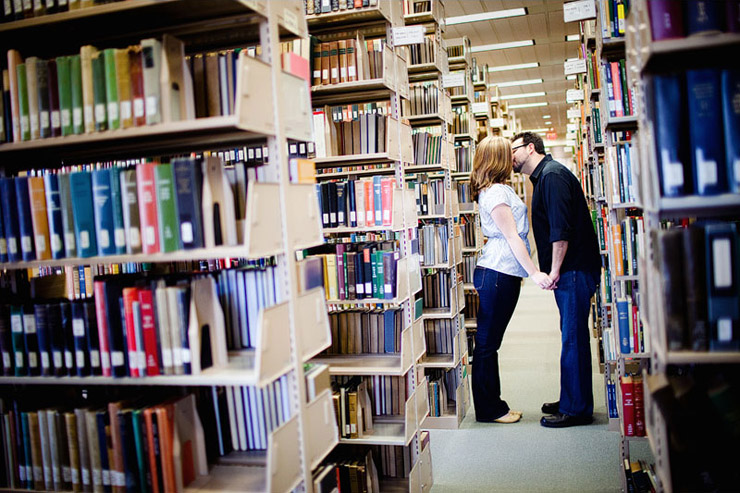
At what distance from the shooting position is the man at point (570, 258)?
11.4 ft

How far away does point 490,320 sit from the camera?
3.79 m

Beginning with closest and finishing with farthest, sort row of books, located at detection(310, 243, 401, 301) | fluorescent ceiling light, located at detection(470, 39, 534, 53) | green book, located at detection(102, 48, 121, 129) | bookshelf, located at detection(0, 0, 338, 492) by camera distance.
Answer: bookshelf, located at detection(0, 0, 338, 492)
green book, located at detection(102, 48, 121, 129)
row of books, located at detection(310, 243, 401, 301)
fluorescent ceiling light, located at detection(470, 39, 534, 53)

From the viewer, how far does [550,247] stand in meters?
3.63

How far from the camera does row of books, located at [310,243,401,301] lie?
9.80ft

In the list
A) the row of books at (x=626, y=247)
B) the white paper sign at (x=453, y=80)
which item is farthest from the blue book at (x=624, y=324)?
the white paper sign at (x=453, y=80)

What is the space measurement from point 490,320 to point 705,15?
2496 millimetres

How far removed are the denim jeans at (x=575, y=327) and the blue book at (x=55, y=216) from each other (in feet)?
8.94

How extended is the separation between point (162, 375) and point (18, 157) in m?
1.08

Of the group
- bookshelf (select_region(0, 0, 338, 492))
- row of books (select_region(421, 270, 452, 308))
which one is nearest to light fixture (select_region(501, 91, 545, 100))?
row of books (select_region(421, 270, 452, 308))

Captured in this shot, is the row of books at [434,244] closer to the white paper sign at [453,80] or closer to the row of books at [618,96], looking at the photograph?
the white paper sign at [453,80]

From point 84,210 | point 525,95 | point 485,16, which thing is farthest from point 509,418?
point 525,95

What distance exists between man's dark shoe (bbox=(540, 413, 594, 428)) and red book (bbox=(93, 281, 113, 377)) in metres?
2.87

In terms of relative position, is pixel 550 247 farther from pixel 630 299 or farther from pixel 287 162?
pixel 287 162

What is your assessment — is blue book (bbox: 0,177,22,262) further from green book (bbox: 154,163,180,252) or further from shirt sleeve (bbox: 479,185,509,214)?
shirt sleeve (bbox: 479,185,509,214)
